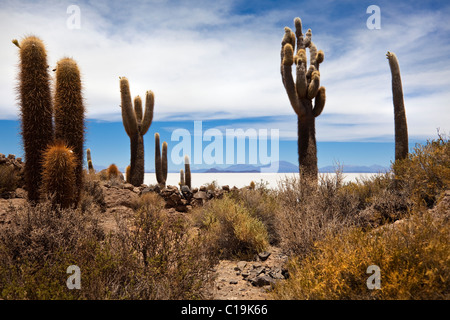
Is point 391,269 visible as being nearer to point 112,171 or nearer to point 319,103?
point 319,103

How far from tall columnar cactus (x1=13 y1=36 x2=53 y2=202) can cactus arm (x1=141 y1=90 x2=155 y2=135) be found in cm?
766

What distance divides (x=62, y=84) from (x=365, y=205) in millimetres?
9177

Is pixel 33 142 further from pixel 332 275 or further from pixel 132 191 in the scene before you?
pixel 332 275

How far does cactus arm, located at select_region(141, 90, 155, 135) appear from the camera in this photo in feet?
54.1

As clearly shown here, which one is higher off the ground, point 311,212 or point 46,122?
point 46,122

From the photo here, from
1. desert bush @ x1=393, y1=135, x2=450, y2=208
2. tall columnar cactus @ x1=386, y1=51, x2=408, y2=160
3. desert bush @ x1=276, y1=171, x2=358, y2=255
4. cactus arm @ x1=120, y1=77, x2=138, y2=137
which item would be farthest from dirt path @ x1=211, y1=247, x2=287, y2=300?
cactus arm @ x1=120, y1=77, x2=138, y2=137

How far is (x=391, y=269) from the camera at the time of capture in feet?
12.8

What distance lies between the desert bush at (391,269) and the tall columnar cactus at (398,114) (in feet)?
24.0

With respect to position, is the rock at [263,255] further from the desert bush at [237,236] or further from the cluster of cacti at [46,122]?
the cluster of cacti at [46,122]

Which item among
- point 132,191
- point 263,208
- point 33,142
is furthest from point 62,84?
point 263,208

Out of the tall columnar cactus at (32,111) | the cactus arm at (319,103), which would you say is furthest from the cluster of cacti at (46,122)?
the cactus arm at (319,103)

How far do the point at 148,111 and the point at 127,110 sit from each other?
1.31 meters

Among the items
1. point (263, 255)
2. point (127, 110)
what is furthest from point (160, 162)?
point (263, 255)
